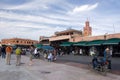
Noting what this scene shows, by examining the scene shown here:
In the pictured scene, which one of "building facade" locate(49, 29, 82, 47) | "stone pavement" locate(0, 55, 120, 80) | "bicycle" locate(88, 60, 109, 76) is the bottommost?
"stone pavement" locate(0, 55, 120, 80)

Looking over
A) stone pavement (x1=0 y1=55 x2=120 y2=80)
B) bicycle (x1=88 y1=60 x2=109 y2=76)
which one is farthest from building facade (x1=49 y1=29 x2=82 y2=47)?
stone pavement (x1=0 y1=55 x2=120 y2=80)

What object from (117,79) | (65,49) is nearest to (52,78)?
(117,79)

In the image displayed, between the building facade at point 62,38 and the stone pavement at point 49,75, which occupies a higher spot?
the building facade at point 62,38

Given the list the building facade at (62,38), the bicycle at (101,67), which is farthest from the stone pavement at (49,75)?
the building facade at (62,38)

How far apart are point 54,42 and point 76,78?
56.9m

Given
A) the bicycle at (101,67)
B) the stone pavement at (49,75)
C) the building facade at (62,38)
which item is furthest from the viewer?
the building facade at (62,38)

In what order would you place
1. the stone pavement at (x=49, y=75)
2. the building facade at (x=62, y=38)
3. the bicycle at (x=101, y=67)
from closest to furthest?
the stone pavement at (x=49, y=75) < the bicycle at (x=101, y=67) < the building facade at (x=62, y=38)

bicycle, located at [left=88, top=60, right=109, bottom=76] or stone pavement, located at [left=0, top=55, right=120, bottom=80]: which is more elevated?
bicycle, located at [left=88, top=60, right=109, bottom=76]

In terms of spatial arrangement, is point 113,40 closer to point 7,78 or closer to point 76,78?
point 76,78

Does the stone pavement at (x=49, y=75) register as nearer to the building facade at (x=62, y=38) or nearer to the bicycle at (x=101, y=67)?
the bicycle at (x=101, y=67)

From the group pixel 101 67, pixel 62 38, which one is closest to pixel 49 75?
pixel 101 67

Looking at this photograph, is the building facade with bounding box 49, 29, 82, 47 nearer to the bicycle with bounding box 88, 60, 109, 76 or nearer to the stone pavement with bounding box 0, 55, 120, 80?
the bicycle with bounding box 88, 60, 109, 76

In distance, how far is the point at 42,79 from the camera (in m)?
11.5

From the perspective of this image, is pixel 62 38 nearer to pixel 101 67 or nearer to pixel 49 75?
pixel 101 67
